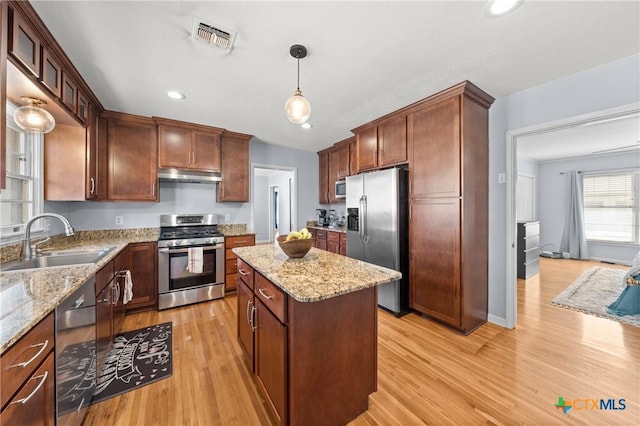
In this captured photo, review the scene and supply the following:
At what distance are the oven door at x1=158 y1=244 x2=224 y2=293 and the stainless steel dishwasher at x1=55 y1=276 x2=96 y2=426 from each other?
1.47m

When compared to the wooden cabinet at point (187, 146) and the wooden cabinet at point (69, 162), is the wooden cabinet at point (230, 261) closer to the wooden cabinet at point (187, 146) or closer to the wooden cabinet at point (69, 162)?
the wooden cabinet at point (187, 146)

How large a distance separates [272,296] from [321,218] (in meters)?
3.66

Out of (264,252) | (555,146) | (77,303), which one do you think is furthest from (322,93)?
(555,146)

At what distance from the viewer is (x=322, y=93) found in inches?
101

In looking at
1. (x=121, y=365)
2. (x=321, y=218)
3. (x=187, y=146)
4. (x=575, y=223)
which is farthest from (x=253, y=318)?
(x=575, y=223)

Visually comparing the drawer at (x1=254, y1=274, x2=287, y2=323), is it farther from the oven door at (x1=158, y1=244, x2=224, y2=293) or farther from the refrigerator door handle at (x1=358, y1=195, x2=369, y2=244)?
the oven door at (x1=158, y1=244, x2=224, y2=293)

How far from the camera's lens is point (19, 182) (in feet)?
7.22

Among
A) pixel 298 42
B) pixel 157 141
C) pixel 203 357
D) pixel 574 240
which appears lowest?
pixel 203 357

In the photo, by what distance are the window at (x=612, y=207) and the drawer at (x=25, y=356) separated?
8.83 m

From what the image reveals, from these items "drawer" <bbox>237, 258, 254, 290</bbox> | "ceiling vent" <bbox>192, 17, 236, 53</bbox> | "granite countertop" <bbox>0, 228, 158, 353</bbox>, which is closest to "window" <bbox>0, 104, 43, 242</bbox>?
"granite countertop" <bbox>0, 228, 158, 353</bbox>

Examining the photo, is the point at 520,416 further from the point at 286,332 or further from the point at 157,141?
the point at 157,141

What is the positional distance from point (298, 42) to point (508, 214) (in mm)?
2608

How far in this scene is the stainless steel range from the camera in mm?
3080

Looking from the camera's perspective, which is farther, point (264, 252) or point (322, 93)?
point (322, 93)
